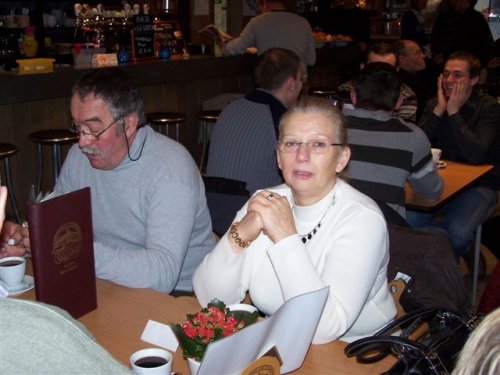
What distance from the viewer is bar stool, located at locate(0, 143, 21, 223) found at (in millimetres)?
4164

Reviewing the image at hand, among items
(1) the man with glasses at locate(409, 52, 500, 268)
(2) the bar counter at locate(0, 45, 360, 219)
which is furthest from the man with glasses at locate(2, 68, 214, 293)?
(2) the bar counter at locate(0, 45, 360, 219)

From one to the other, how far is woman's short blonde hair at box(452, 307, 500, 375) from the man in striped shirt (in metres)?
2.16

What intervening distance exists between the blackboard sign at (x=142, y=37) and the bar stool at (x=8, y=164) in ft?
5.52

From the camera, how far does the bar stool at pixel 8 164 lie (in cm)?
416

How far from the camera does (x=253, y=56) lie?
6.72 meters

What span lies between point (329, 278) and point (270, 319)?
55 centimetres

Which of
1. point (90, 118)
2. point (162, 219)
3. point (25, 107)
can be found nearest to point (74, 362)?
point (162, 219)

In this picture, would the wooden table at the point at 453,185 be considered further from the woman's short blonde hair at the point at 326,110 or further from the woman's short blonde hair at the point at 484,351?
the woman's short blonde hair at the point at 484,351

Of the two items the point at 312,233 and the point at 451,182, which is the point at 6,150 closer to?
the point at 451,182

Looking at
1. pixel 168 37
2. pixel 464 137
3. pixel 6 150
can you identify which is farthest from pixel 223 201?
pixel 168 37

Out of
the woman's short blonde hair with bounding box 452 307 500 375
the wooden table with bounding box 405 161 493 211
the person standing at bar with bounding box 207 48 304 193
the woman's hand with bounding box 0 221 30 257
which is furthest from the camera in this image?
the person standing at bar with bounding box 207 48 304 193

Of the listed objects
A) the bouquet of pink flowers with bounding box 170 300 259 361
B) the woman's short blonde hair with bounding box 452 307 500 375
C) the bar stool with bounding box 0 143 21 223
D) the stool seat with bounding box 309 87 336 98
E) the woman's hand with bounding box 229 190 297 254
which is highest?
the woman's short blonde hair with bounding box 452 307 500 375

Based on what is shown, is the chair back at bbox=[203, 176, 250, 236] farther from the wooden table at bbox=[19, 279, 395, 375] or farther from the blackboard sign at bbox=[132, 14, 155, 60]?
the blackboard sign at bbox=[132, 14, 155, 60]

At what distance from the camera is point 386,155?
311 centimetres
